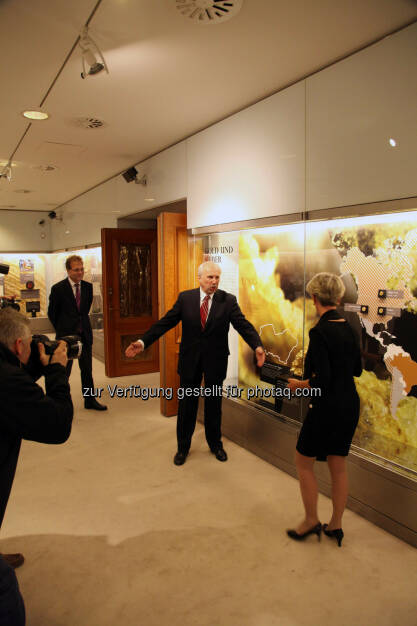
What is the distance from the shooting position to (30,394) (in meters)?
1.67

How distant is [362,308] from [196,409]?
1.63 metres

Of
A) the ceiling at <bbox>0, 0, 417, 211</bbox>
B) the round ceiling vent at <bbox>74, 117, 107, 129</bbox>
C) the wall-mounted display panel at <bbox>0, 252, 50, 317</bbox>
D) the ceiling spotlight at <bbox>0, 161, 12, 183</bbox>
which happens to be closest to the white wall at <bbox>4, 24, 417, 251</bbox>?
the ceiling at <bbox>0, 0, 417, 211</bbox>

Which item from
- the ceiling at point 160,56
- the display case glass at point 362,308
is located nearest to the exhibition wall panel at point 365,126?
the ceiling at point 160,56

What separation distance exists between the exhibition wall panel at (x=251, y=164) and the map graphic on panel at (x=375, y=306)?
34cm

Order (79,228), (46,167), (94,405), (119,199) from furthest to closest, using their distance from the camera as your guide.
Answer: (79,228) → (119,199) → (46,167) → (94,405)

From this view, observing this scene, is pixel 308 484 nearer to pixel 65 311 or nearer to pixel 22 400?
pixel 22 400

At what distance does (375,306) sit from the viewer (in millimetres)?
2838

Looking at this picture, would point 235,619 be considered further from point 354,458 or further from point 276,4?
point 276,4

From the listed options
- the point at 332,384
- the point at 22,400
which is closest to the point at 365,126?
the point at 332,384

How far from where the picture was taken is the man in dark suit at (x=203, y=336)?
3545mm

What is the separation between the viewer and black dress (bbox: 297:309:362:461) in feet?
7.75

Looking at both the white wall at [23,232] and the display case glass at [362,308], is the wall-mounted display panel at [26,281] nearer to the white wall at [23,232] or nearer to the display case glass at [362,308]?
the white wall at [23,232]

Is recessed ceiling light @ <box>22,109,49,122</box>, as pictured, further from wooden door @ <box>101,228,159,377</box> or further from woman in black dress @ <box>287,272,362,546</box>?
woman in black dress @ <box>287,272,362,546</box>

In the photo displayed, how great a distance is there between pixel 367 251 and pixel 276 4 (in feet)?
4.95
